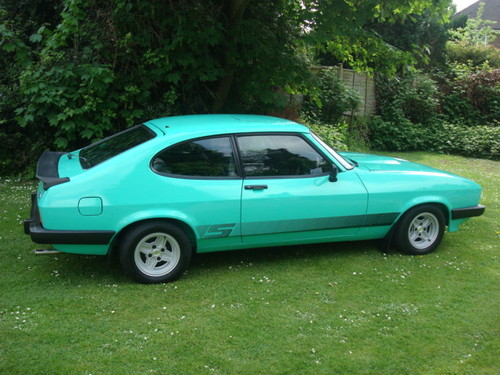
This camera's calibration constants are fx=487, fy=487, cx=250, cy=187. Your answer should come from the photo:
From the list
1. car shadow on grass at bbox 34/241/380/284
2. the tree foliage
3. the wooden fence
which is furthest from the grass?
the wooden fence

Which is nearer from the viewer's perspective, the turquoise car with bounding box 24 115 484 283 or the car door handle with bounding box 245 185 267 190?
the turquoise car with bounding box 24 115 484 283

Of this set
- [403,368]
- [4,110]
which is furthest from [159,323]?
[4,110]

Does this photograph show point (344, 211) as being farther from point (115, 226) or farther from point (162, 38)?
point (162, 38)

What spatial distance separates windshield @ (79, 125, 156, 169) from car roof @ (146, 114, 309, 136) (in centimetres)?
17

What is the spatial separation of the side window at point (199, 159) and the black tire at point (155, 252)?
522 mm

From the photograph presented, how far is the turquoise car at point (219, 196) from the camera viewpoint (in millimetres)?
4203

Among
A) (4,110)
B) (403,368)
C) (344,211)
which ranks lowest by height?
(403,368)

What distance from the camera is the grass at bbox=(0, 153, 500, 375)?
3.36 metres

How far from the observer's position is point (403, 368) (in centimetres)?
335

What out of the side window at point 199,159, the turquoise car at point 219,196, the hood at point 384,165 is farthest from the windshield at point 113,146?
the hood at point 384,165

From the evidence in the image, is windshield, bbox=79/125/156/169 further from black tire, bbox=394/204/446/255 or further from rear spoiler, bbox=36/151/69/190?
black tire, bbox=394/204/446/255

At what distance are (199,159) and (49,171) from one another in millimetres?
1429

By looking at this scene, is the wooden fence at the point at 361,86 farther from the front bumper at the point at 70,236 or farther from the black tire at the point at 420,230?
the front bumper at the point at 70,236

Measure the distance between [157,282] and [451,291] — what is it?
2.73 metres
